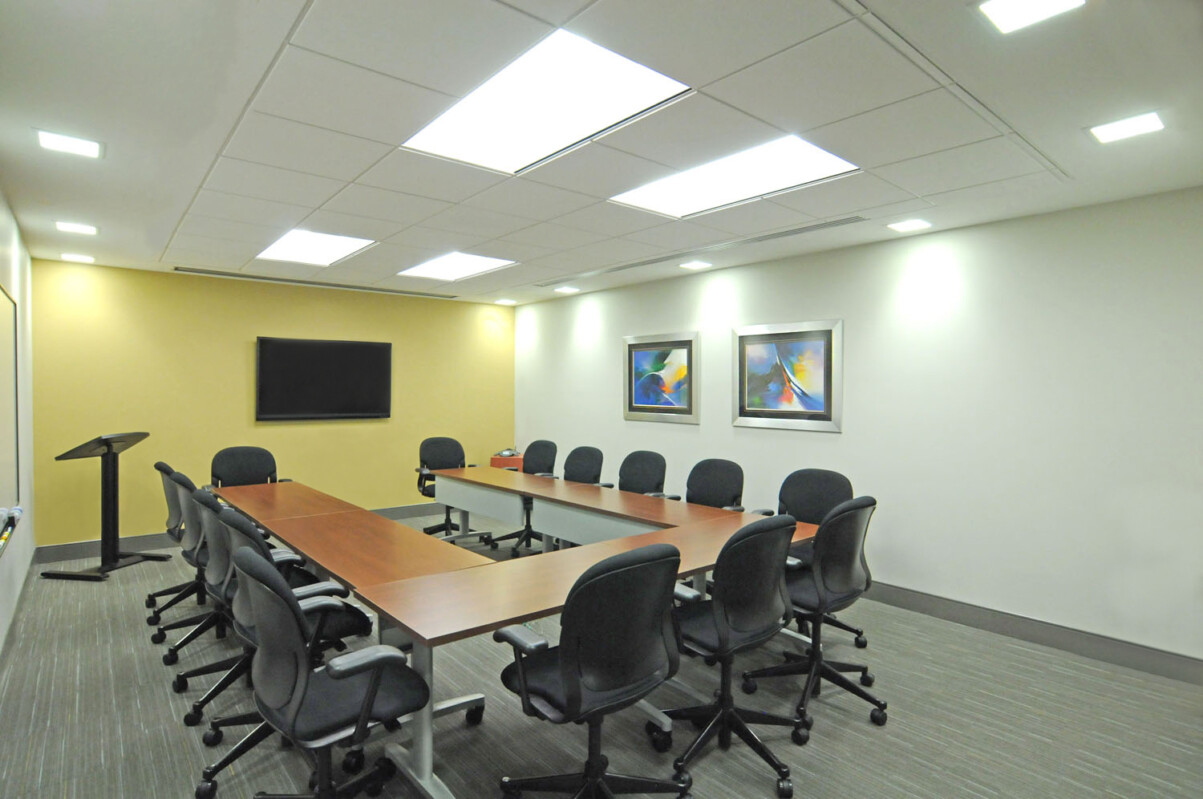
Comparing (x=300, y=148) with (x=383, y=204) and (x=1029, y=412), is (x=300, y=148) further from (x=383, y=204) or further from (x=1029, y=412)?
(x=1029, y=412)

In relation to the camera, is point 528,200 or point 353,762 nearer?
point 353,762

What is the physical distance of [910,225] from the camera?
4203mm

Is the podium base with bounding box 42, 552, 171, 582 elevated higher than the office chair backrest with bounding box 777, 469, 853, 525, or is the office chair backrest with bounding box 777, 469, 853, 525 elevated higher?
the office chair backrest with bounding box 777, 469, 853, 525

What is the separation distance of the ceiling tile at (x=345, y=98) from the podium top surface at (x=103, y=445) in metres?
3.62

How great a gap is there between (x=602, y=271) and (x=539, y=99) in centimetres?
334

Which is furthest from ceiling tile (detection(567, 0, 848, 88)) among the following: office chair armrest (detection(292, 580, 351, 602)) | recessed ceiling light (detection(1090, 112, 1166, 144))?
office chair armrest (detection(292, 580, 351, 602))

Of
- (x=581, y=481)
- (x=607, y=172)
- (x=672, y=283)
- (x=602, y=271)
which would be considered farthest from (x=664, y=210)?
(x=581, y=481)

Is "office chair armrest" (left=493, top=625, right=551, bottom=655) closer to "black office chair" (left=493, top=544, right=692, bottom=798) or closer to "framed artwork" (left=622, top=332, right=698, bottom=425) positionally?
"black office chair" (left=493, top=544, right=692, bottom=798)

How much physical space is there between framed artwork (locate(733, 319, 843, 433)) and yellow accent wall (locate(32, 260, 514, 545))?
13.0 ft

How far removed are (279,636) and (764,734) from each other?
2119 millimetres

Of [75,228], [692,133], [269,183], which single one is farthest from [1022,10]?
[75,228]

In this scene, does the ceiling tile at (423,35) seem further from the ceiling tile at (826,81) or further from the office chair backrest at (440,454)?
the office chair backrest at (440,454)

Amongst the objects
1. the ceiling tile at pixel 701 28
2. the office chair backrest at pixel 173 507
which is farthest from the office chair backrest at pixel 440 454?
the ceiling tile at pixel 701 28

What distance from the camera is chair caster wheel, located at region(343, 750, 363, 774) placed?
8.09 ft
